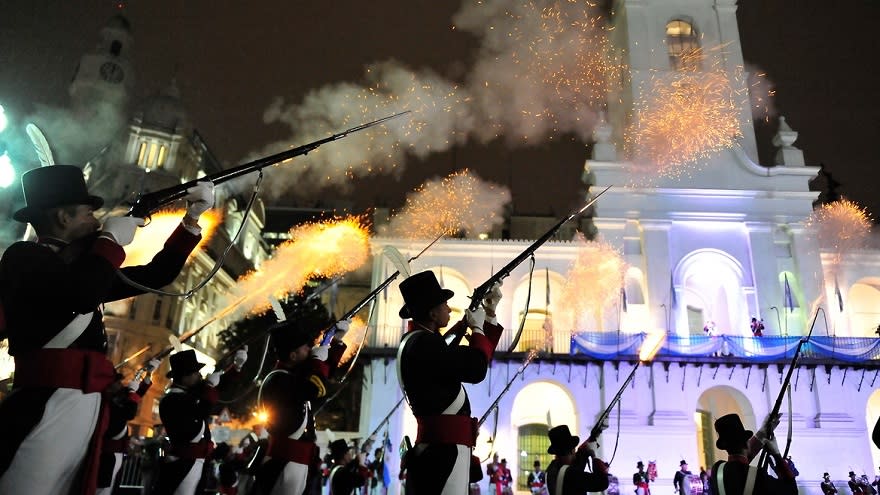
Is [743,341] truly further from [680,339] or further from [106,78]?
[106,78]

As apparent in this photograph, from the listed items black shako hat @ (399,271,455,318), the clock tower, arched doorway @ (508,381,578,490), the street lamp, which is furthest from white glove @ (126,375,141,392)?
the clock tower

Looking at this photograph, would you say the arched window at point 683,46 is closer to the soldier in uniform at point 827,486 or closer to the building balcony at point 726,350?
the building balcony at point 726,350

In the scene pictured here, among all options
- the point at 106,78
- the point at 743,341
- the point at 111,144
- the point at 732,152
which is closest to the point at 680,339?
the point at 743,341

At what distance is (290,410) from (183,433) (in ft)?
5.28

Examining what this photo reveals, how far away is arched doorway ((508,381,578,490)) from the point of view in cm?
3044

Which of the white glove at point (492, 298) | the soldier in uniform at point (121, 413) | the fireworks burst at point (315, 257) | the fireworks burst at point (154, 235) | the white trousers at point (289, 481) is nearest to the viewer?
the white glove at point (492, 298)

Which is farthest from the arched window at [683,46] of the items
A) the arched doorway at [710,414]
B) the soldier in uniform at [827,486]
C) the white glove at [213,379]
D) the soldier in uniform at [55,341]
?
the soldier in uniform at [55,341]

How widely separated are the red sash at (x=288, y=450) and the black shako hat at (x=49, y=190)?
3565 millimetres

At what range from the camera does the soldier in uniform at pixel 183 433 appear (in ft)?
23.8

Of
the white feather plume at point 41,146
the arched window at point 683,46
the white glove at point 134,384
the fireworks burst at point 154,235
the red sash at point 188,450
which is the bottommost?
the red sash at point 188,450

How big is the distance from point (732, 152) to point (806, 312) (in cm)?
922

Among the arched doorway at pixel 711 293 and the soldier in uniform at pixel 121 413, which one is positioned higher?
the arched doorway at pixel 711 293

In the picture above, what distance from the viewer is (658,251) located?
3147cm

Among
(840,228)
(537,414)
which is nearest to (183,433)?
(537,414)
